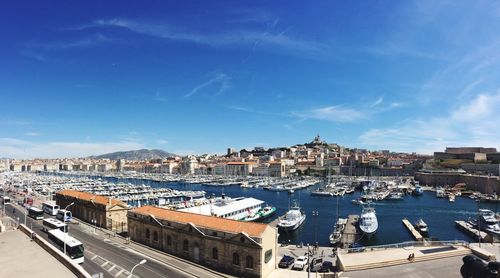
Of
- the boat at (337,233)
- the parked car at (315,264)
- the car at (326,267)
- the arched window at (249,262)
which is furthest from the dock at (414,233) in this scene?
the arched window at (249,262)

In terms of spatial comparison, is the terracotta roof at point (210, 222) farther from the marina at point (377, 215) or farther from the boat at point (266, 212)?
the boat at point (266, 212)

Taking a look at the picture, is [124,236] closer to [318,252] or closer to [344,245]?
[318,252]

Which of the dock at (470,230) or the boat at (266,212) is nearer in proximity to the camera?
the dock at (470,230)

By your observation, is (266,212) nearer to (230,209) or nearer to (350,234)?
(230,209)

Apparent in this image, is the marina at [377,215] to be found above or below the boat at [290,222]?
below

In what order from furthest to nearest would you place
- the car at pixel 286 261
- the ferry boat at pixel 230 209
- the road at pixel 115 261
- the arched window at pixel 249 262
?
the ferry boat at pixel 230 209 < the car at pixel 286 261 < the road at pixel 115 261 < the arched window at pixel 249 262

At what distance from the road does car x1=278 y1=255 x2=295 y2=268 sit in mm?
6415

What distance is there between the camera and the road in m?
26.6

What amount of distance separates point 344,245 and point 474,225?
90.6ft

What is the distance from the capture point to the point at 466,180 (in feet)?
414

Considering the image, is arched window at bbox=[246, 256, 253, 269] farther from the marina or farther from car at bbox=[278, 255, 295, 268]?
the marina

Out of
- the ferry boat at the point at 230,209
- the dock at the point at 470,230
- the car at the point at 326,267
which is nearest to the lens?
the car at the point at 326,267

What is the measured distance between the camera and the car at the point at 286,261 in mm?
30203

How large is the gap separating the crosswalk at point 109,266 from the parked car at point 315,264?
13669 millimetres
